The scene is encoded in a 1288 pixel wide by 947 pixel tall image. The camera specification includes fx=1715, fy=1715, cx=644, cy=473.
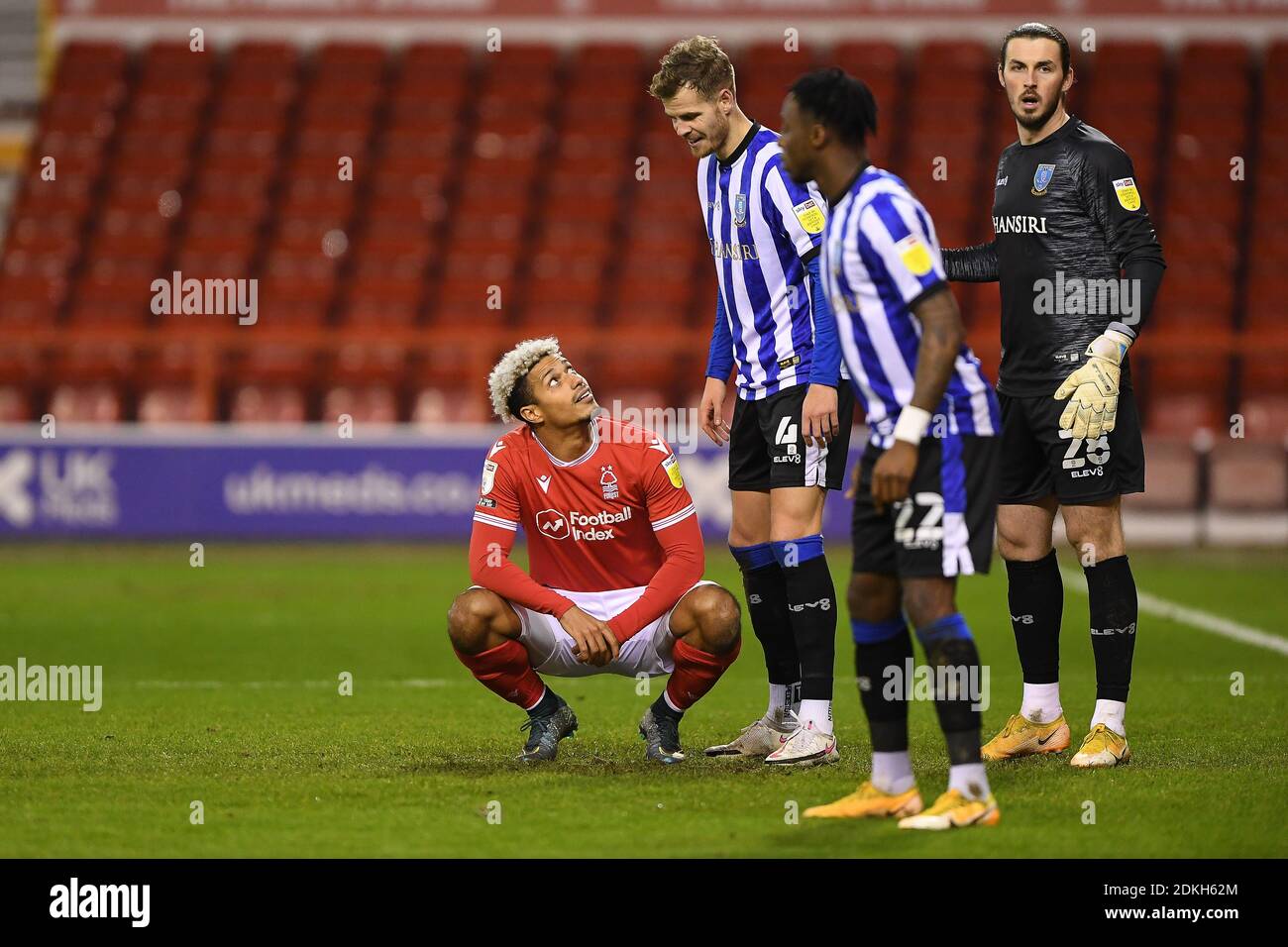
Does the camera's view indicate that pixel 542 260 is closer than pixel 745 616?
No

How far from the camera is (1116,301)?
5.81m

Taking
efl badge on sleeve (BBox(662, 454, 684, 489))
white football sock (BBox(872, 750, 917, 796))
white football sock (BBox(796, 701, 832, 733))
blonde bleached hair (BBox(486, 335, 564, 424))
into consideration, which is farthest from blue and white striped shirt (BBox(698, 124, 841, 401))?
white football sock (BBox(872, 750, 917, 796))

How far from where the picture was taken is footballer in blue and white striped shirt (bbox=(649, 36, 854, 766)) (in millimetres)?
5723

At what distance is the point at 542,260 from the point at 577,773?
12.6m

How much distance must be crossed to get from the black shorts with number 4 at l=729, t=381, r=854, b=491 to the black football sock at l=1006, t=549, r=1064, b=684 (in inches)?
30.6

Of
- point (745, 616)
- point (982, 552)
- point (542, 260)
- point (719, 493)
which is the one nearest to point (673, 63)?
point (982, 552)

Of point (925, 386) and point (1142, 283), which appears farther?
point (1142, 283)

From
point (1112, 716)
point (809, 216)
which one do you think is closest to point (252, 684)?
point (809, 216)

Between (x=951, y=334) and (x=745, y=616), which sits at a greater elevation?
(x=951, y=334)

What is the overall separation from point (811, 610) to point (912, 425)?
1375mm

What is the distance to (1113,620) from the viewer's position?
588 centimetres

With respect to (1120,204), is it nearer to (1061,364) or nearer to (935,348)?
(1061,364)
